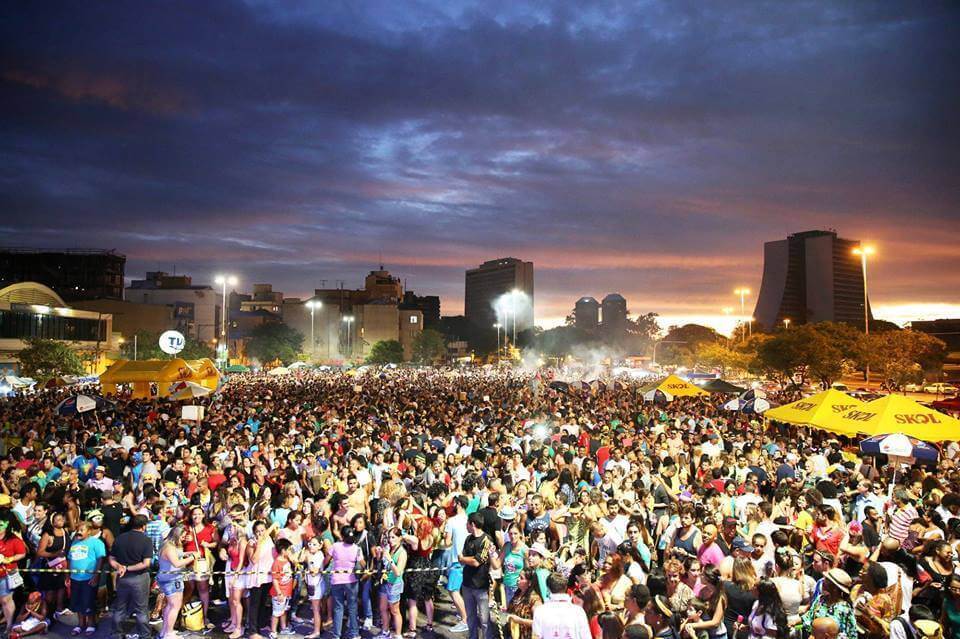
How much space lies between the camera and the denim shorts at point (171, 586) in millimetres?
7512

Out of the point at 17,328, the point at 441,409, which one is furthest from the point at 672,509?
the point at 17,328

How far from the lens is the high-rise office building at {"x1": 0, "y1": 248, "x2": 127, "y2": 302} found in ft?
315

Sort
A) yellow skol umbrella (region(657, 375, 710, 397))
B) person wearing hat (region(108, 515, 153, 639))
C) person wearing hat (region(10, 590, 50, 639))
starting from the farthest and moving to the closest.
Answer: yellow skol umbrella (region(657, 375, 710, 397)) → person wearing hat (region(10, 590, 50, 639)) → person wearing hat (region(108, 515, 153, 639))

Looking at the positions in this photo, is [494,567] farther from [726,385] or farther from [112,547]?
[726,385]

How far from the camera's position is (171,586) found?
24.7ft

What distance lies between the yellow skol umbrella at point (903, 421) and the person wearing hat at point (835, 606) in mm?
7529

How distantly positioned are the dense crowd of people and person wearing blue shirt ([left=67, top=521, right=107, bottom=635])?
22 mm

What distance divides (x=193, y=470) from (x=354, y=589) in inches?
202

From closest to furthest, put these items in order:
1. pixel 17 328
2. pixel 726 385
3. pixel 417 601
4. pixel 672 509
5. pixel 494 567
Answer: pixel 494 567 < pixel 417 601 < pixel 672 509 < pixel 726 385 < pixel 17 328

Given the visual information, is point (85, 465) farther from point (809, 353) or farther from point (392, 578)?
point (809, 353)

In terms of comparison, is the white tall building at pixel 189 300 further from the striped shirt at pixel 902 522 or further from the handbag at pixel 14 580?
the striped shirt at pixel 902 522

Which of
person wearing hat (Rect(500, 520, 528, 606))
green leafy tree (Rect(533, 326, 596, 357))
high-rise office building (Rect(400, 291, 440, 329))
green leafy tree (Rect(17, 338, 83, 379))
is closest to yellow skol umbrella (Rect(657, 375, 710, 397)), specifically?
person wearing hat (Rect(500, 520, 528, 606))

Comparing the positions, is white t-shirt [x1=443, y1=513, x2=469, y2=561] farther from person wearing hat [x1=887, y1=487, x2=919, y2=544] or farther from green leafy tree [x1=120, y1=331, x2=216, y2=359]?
green leafy tree [x1=120, y1=331, x2=216, y2=359]

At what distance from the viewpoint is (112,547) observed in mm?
7629
